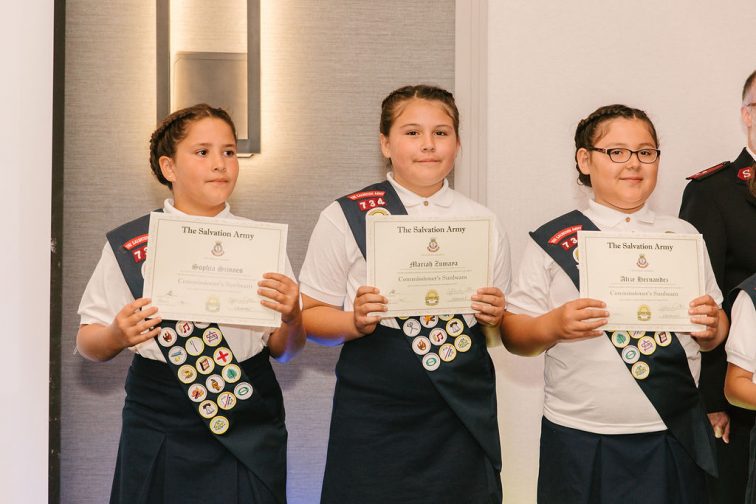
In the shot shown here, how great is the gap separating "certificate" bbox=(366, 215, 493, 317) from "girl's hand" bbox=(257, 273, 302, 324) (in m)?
0.22

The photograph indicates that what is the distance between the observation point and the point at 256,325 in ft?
6.03

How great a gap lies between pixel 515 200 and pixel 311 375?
1092 mm

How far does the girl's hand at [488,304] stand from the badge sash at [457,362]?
0.28 ft

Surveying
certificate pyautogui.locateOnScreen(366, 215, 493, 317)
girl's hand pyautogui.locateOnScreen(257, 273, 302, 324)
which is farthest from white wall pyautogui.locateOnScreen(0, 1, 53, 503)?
certificate pyautogui.locateOnScreen(366, 215, 493, 317)

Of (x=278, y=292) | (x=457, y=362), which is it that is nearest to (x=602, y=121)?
(x=457, y=362)

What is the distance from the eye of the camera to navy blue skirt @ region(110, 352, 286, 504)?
1856 millimetres

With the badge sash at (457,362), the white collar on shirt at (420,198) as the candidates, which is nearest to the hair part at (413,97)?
the white collar on shirt at (420,198)

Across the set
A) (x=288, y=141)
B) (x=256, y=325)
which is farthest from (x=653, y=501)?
(x=288, y=141)

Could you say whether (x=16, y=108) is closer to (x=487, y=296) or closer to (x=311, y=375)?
(x=311, y=375)

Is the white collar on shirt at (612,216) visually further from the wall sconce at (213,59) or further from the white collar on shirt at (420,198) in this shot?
the wall sconce at (213,59)

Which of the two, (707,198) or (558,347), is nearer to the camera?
(558,347)

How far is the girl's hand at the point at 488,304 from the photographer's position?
1.96 metres

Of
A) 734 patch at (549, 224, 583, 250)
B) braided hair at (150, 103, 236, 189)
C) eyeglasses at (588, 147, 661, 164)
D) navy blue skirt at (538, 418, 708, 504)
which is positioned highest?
braided hair at (150, 103, 236, 189)

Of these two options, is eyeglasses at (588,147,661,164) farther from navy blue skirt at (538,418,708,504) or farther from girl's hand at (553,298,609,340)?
navy blue skirt at (538,418,708,504)
